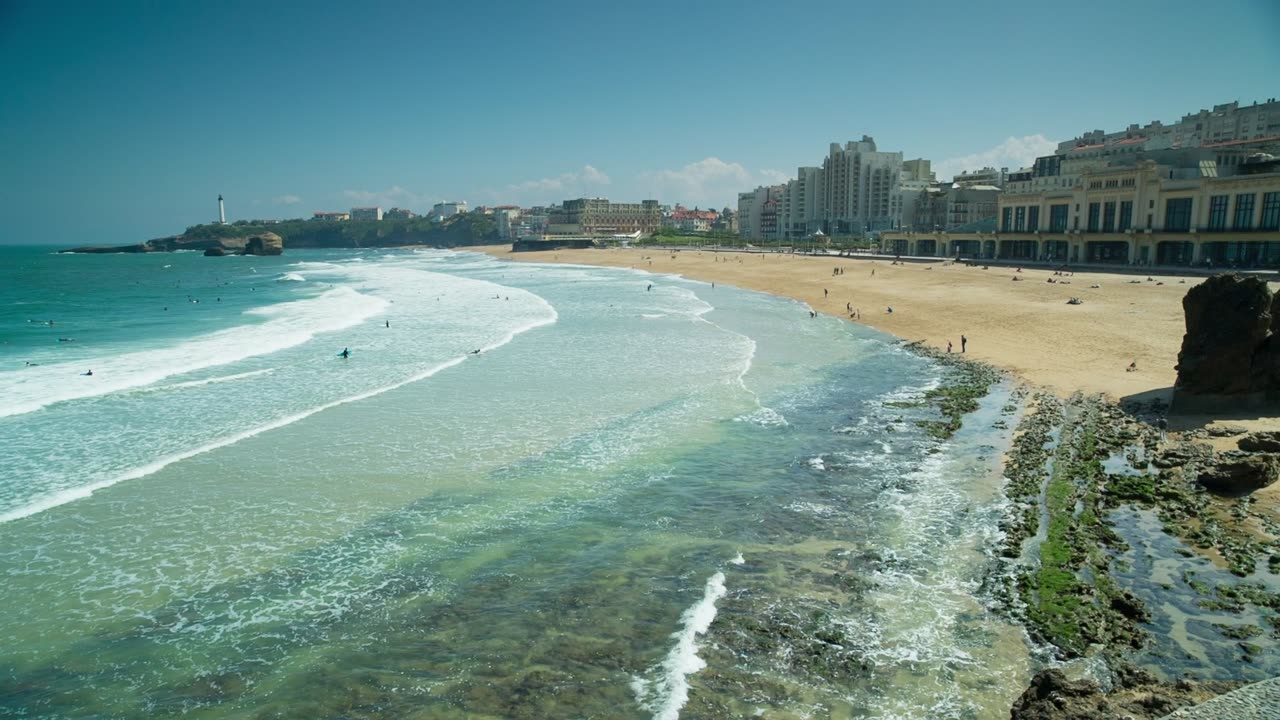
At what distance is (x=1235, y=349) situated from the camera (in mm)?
18422

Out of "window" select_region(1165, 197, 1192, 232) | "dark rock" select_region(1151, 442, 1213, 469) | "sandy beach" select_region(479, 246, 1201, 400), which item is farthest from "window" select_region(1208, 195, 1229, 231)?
"dark rock" select_region(1151, 442, 1213, 469)

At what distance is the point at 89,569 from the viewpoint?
40.7 feet

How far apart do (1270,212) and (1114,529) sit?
50.5 metres

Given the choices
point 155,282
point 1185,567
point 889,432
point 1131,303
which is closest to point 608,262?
point 155,282

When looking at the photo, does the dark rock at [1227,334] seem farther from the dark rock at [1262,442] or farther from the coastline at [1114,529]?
the dark rock at [1262,442]

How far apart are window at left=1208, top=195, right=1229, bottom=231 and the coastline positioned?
25.4 m

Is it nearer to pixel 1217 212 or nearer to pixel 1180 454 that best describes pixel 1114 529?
pixel 1180 454

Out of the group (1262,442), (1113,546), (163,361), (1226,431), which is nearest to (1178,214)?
(1226,431)

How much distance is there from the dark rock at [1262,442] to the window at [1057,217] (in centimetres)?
5564

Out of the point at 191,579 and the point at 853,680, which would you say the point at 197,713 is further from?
the point at 853,680

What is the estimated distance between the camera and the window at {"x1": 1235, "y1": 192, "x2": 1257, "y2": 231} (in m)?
49.3

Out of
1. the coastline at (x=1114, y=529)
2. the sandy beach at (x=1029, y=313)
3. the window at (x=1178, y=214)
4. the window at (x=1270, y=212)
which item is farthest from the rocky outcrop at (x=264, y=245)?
the window at (x=1270, y=212)

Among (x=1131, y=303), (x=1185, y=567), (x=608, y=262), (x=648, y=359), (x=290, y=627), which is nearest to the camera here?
(x=290, y=627)

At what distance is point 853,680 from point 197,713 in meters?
8.00
